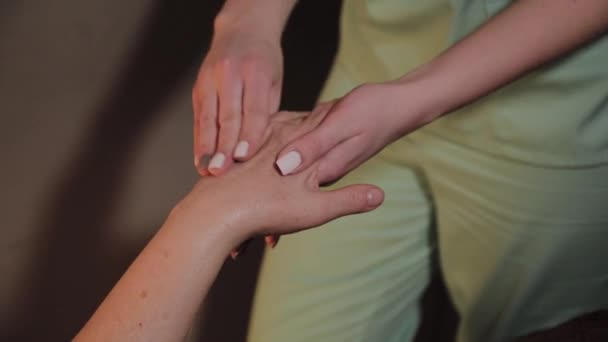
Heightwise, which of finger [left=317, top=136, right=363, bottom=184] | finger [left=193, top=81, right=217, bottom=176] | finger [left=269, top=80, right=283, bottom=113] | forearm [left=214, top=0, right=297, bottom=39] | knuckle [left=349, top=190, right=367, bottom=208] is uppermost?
forearm [left=214, top=0, right=297, bottom=39]

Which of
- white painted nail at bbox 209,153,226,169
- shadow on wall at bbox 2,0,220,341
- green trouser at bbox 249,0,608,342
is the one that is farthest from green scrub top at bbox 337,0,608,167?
shadow on wall at bbox 2,0,220,341

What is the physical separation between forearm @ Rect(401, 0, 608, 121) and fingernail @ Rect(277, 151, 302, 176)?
12cm

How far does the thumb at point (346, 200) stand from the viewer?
56cm

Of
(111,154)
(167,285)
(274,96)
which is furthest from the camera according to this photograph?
(111,154)

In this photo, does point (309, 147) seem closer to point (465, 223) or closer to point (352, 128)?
point (352, 128)

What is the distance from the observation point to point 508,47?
1.85 feet

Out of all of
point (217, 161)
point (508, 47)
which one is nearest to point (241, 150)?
point (217, 161)

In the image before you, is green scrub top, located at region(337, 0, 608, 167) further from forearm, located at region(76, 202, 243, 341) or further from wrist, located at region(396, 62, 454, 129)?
forearm, located at region(76, 202, 243, 341)

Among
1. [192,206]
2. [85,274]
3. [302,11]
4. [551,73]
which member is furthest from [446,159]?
[85,274]

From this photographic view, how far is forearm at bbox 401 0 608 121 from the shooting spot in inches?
21.3

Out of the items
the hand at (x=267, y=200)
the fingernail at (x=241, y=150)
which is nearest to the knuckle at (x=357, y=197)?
the hand at (x=267, y=200)

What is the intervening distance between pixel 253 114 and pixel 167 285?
0.57 ft

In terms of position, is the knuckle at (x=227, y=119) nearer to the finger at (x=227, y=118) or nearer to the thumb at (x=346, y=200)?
the finger at (x=227, y=118)

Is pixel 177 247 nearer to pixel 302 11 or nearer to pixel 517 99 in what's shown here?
pixel 517 99
